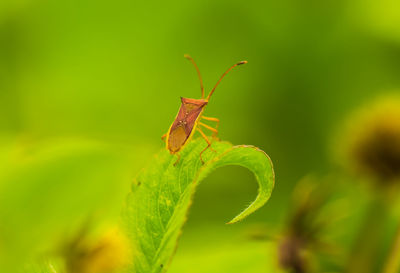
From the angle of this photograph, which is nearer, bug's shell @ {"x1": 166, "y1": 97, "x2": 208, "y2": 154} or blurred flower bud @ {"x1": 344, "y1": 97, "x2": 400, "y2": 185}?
bug's shell @ {"x1": 166, "y1": 97, "x2": 208, "y2": 154}

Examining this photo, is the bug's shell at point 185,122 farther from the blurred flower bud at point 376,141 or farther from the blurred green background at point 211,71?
the blurred green background at point 211,71

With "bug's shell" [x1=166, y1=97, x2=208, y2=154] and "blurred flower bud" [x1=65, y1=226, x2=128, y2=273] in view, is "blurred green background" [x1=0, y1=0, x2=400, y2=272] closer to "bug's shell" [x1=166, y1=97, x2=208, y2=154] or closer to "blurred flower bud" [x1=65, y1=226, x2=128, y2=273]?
"bug's shell" [x1=166, y1=97, x2=208, y2=154]

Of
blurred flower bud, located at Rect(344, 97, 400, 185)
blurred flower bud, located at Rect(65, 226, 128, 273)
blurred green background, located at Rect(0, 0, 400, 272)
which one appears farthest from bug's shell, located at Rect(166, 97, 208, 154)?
blurred green background, located at Rect(0, 0, 400, 272)

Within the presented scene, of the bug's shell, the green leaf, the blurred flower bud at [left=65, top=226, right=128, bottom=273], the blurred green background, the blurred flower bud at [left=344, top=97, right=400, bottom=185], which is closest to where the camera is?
the green leaf

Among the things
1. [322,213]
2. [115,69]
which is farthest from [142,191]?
[115,69]

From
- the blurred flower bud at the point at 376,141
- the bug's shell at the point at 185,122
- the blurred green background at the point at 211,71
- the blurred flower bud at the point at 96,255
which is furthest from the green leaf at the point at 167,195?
the blurred green background at the point at 211,71

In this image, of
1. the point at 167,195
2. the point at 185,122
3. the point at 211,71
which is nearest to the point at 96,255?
the point at 167,195
